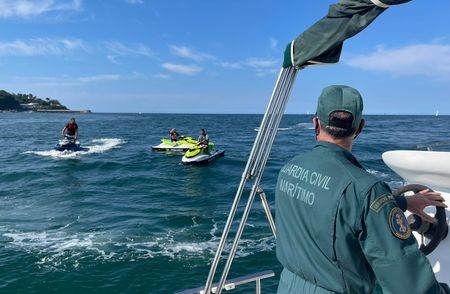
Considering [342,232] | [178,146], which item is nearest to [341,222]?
[342,232]

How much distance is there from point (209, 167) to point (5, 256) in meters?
15.5

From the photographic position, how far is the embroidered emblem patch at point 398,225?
148 cm

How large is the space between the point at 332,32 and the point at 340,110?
24.4 inches

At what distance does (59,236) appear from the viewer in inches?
411

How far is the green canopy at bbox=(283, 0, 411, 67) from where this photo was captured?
1976 millimetres

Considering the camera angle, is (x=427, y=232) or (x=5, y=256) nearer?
(x=427, y=232)

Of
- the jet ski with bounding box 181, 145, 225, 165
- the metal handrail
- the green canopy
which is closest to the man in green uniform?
the green canopy

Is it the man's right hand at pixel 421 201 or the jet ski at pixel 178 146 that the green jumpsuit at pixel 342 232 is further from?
the jet ski at pixel 178 146

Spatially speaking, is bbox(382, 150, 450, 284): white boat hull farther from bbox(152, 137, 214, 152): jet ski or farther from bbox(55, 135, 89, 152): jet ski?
bbox(55, 135, 89, 152): jet ski

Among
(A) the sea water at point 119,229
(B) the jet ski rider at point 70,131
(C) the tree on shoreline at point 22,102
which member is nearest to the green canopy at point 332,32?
(A) the sea water at point 119,229

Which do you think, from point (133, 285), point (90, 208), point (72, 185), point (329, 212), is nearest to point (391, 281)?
point (329, 212)

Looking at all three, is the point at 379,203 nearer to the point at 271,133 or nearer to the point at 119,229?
the point at 271,133

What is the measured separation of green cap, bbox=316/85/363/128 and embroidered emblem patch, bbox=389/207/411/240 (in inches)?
17.1

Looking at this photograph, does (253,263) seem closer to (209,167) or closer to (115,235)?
(115,235)
